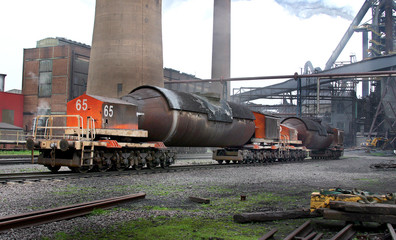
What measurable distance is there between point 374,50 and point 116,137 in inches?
2369

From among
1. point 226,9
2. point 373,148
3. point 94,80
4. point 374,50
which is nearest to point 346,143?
point 373,148

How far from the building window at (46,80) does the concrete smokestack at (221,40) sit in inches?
739

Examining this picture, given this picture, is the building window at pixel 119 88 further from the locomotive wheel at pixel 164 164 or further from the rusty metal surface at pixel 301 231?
the rusty metal surface at pixel 301 231

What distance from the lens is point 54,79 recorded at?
132 ft

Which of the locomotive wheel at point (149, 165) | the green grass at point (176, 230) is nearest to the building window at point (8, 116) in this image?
the locomotive wheel at point (149, 165)

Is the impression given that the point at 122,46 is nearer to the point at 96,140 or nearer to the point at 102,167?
the point at 96,140

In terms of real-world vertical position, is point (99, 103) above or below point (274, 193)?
above

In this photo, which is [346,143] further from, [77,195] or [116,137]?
[77,195]

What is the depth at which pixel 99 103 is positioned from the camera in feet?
38.7

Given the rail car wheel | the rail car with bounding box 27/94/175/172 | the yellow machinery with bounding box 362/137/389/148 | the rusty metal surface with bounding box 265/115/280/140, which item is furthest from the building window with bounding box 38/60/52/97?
the yellow machinery with bounding box 362/137/389/148

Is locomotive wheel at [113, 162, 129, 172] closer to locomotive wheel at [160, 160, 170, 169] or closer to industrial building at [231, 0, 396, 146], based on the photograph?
locomotive wheel at [160, 160, 170, 169]

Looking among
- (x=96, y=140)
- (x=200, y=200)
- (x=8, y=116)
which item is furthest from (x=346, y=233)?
(x=8, y=116)

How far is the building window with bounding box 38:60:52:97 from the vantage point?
40.7m

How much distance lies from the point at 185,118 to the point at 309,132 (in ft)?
50.9
